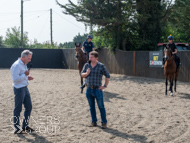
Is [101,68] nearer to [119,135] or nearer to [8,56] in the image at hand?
[119,135]

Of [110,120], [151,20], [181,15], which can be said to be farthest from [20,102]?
[181,15]

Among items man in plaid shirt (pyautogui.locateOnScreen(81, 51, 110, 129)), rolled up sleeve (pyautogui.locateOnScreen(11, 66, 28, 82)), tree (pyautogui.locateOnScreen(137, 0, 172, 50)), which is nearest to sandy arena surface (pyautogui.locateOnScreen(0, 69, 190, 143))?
man in plaid shirt (pyautogui.locateOnScreen(81, 51, 110, 129))

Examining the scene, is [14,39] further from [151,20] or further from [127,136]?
[127,136]

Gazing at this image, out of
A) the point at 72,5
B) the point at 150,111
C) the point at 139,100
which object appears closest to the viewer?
the point at 150,111

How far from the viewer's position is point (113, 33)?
22.3 meters

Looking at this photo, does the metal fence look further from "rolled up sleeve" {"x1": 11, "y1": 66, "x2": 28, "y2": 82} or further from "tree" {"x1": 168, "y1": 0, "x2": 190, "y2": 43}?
"rolled up sleeve" {"x1": 11, "y1": 66, "x2": 28, "y2": 82}

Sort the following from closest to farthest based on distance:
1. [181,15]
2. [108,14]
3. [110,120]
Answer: [110,120] < [108,14] < [181,15]

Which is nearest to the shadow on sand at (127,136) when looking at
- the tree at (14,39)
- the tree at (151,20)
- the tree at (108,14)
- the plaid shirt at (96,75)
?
the plaid shirt at (96,75)

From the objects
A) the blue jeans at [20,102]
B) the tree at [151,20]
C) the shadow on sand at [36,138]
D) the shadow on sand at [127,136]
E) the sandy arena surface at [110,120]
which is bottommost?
the shadow on sand at [36,138]

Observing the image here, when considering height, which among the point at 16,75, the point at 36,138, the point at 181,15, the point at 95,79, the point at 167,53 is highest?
the point at 181,15

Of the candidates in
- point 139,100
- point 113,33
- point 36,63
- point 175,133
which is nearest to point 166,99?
point 139,100

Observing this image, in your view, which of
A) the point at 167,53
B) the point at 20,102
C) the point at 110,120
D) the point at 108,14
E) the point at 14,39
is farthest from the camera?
the point at 14,39

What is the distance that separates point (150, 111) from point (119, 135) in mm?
2775

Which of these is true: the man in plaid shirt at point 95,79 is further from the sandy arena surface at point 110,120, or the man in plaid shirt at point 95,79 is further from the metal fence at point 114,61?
the metal fence at point 114,61
